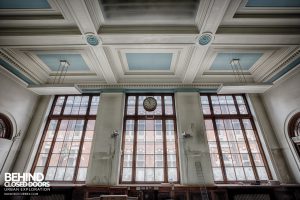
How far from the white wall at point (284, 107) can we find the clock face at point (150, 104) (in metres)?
4.00

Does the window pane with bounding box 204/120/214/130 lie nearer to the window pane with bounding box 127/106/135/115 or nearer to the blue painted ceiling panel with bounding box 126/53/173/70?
the blue painted ceiling panel with bounding box 126/53/173/70

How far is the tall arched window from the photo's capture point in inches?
175

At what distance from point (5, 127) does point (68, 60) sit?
108 inches

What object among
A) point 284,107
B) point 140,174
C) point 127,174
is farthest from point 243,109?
point 127,174

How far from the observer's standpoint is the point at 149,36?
3746mm

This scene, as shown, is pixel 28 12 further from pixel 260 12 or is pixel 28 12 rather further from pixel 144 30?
pixel 260 12

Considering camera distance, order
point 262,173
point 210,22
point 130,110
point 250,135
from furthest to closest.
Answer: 1. point 130,110
2. point 250,135
3. point 262,173
4. point 210,22

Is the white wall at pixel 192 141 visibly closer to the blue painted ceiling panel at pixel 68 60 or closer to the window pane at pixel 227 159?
the window pane at pixel 227 159

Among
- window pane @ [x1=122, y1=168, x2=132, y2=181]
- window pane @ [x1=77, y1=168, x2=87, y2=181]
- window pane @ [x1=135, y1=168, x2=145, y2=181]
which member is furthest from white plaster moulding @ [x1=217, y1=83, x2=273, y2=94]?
Result: window pane @ [x1=77, y1=168, x2=87, y2=181]

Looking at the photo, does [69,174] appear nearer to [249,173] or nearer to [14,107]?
[14,107]

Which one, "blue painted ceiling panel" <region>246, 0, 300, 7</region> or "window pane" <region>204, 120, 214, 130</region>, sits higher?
"blue painted ceiling panel" <region>246, 0, 300, 7</region>

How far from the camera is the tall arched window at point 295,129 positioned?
14.6ft

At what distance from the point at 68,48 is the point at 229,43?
4.37 m

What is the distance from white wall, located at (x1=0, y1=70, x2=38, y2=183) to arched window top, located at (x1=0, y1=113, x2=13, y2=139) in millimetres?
163
